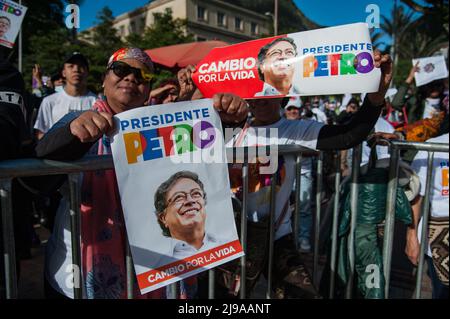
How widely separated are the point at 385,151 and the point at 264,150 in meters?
1.61

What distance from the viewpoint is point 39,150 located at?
1.41 meters

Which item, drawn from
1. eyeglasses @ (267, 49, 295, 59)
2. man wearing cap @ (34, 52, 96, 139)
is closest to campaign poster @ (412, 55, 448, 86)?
eyeglasses @ (267, 49, 295, 59)

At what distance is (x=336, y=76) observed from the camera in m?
1.64

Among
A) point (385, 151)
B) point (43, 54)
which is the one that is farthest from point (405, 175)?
point (43, 54)

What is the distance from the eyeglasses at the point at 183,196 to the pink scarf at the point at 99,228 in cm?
30

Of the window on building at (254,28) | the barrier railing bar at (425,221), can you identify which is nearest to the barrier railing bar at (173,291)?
the barrier railing bar at (425,221)

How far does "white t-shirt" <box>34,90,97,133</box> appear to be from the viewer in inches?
152

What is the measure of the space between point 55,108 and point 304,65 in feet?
10.1

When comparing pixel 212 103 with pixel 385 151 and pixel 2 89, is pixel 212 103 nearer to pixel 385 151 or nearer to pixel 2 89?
pixel 2 89

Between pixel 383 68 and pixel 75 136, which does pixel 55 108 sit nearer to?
pixel 75 136

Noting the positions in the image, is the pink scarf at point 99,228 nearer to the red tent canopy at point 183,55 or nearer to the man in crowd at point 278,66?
the man in crowd at point 278,66

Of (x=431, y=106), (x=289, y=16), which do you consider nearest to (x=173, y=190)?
(x=289, y=16)

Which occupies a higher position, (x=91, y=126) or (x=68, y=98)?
(x=68, y=98)

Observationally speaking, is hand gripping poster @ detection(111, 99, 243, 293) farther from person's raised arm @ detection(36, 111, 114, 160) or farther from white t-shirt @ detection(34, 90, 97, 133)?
white t-shirt @ detection(34, 90, 97, 133)
